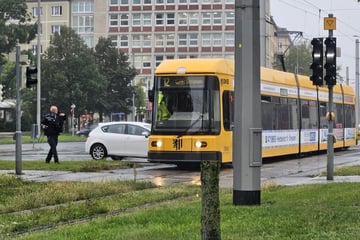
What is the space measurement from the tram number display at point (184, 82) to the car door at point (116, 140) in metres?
3.76

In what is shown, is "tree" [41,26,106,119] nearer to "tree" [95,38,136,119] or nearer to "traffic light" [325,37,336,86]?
"tree" [95,38,136,119]

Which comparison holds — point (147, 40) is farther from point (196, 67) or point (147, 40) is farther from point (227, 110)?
point (227, 110)

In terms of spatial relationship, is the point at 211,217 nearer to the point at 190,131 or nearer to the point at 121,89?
the point at 190,131

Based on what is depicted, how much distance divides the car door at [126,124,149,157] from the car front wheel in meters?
1.10

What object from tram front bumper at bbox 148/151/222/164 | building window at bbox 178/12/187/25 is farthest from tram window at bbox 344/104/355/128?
building window at bbox 178/12/187/25

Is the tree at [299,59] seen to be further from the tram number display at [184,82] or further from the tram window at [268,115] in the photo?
the tram number display at [184,82]

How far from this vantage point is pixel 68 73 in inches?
3140

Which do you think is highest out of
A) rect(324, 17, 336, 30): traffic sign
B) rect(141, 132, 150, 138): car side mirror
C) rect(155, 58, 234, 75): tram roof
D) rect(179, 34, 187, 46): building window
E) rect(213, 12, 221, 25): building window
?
rect(213, 12, 221, 25): building window

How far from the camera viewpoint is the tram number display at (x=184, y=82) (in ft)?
70.7

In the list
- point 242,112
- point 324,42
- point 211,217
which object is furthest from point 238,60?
point 324,42

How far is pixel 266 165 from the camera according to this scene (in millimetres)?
25438

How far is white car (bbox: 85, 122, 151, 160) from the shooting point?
2461 cm

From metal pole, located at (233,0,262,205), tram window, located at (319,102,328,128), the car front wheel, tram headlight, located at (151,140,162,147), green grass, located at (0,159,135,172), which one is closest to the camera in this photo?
metal pole, located at (233,0,262,205)

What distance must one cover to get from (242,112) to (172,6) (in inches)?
4423
